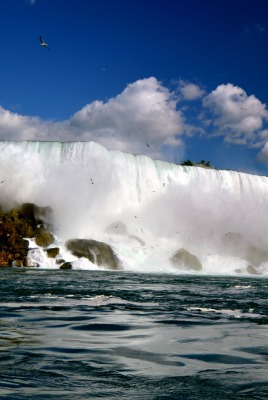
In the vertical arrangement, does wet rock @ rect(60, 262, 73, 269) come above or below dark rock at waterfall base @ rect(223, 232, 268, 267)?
below

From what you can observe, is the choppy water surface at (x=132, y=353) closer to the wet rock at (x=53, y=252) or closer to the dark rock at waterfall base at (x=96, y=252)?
the dark rock at waterfall base at (x=96, y=252)

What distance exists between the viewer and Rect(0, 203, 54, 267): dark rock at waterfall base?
36.7 m

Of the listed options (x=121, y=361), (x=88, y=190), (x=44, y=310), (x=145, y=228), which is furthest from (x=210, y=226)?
(x=121, y=361)

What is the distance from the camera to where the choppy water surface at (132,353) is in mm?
3303

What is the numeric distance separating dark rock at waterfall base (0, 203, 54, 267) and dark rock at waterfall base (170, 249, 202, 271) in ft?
30.5

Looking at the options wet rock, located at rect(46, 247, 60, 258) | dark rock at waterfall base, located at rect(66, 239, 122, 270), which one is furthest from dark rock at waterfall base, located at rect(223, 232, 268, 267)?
wet rock, located at rect(46, 247, 60, 258)

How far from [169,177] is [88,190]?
7.76 meters

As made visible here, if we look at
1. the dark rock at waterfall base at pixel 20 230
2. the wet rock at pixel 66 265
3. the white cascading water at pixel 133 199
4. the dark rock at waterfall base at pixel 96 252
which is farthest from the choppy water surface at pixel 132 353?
the white cascading water at pixel 133 199

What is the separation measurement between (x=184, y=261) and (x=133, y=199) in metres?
9.29

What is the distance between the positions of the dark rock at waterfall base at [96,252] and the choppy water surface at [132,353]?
2664 cm

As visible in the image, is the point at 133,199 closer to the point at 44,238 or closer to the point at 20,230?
the point at 44,238

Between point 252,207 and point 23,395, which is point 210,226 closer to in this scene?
point 252,207

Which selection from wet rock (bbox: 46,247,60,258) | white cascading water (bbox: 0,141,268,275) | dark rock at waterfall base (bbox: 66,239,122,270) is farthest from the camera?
white cascading water (bbox: 0,141,268,275)

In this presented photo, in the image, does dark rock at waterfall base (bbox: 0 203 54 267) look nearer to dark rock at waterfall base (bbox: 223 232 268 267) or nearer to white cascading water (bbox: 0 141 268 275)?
white cascading water (bbox: 0 141 268 275)
